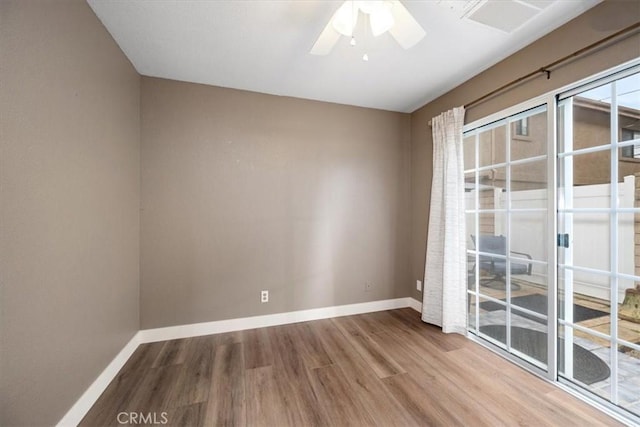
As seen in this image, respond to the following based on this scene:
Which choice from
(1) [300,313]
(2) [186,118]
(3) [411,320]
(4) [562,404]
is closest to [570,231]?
(4) [562,404]

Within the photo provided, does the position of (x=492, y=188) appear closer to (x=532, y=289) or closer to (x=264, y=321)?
(x=532, y=289)

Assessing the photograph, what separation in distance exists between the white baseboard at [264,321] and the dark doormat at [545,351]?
1.10 m

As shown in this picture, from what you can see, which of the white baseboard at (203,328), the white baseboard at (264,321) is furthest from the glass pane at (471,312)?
the white baseboard at (264,321)

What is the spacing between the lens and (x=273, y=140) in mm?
2648

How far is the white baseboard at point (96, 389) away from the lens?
4.37 feet

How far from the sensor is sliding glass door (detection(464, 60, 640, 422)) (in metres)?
1.42

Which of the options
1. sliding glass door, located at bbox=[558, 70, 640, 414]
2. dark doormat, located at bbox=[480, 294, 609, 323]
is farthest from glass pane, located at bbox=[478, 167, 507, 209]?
dark doormat, located at bbox=[480, 294, 609, 323]

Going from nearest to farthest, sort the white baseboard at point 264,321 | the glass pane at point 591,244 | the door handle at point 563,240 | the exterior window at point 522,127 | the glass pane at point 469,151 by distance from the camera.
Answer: the glass pane at point 591,244 → the door handle at point 563,240 → the exterior window at point 522,127 → the white baseboard at point 264,321 → the glass pane at point 469,151

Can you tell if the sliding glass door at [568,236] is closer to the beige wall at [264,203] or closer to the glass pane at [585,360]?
the glass pane at [585,360]

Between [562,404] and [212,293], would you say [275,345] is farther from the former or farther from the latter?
[562,404]

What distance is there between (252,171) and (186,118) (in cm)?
81

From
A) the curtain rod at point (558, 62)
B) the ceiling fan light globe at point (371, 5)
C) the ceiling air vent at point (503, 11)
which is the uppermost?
the ceiling air vent at point (503, 11)

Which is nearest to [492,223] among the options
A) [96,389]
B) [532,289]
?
[532,289]

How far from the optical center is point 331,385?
1700 mm
